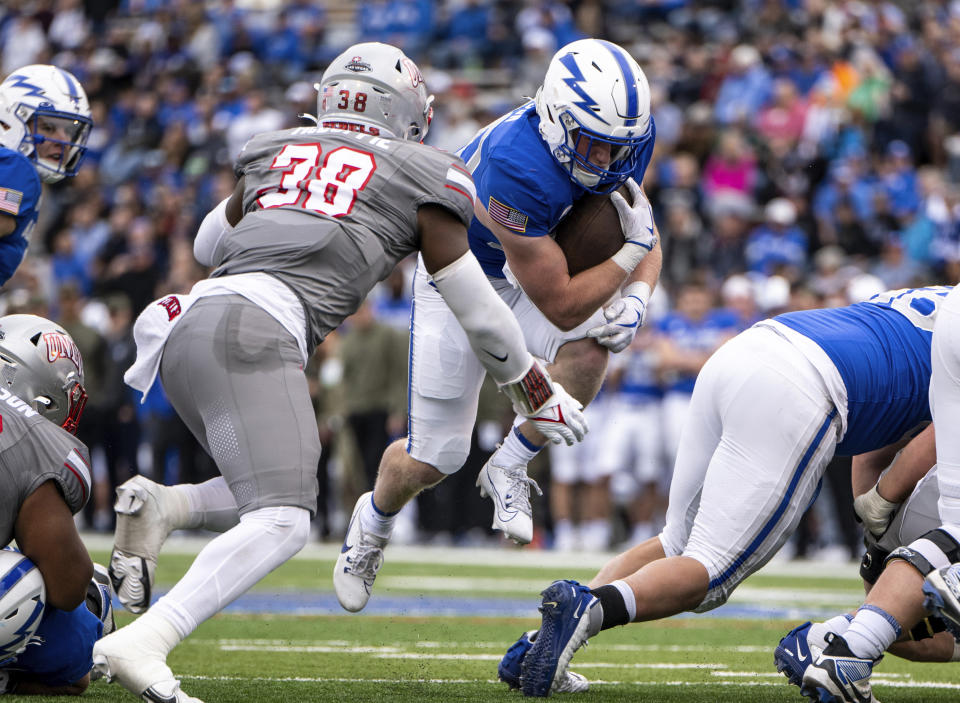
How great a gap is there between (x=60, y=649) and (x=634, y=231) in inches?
91.6

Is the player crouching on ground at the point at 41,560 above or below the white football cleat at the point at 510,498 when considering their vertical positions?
above

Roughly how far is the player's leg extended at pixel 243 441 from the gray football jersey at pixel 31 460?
38 centimetres

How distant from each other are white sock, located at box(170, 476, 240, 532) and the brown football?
1445mm

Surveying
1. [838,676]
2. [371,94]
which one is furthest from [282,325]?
[838,676]

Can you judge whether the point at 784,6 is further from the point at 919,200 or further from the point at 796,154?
the point at 919,200

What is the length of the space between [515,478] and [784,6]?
9.80 metres

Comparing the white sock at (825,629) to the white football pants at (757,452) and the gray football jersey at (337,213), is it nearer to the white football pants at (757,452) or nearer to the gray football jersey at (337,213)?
the white football pants at (757,452)

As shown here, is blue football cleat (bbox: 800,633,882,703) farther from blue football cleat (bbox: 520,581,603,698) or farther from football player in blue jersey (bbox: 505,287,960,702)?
blue football cleat (bbox: 520,581,603,698)

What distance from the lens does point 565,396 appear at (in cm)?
404

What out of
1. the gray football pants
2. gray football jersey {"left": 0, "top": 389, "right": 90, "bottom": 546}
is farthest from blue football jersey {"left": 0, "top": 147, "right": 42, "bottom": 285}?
the gray football pants

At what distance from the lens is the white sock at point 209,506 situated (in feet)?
13.8

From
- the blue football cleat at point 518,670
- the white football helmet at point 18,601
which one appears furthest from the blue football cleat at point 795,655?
the white football helmet at point 18,601

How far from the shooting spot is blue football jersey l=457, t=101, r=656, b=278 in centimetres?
464

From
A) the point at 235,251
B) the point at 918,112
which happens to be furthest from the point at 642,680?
→ the point at 918,112
